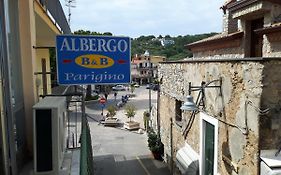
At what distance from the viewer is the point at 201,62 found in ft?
29.0

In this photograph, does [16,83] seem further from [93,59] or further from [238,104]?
[238,104]

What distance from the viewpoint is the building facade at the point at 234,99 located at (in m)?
5.69

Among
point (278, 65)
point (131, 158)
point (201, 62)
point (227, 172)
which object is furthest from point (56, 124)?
point (131, 158)

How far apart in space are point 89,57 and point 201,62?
4.49 metres

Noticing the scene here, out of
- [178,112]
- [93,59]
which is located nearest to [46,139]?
[93,59]

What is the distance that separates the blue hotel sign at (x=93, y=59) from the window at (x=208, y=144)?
3.66 metres

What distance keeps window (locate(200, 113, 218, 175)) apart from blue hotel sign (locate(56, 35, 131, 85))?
12.0 ft

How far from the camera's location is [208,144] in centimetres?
871

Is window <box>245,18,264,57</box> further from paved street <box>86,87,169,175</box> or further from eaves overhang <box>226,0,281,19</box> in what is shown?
paved street <box>86,87,169,175</box>

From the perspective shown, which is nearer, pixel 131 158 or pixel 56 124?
pixel 56 124

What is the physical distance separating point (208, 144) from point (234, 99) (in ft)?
8.14

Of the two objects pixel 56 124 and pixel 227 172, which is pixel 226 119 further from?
pixel 56 124

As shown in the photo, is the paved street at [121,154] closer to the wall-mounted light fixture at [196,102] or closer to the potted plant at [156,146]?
the potted plant at [156,146]

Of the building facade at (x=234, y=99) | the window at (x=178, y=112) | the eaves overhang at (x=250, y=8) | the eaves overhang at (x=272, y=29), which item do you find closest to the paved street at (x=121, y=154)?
the building facade at (x=234, y=99)
